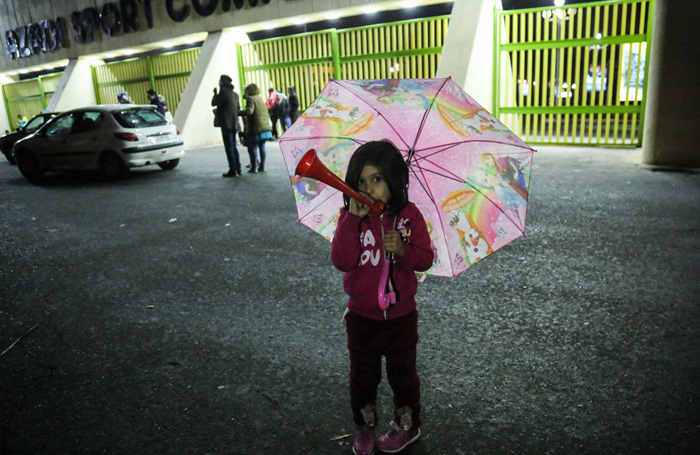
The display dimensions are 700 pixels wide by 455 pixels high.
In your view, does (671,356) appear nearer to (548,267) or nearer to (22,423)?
(548,267)

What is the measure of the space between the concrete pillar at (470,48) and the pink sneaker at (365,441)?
1079cm

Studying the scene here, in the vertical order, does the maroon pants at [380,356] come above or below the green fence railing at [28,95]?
below

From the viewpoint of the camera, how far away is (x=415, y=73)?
569 inches

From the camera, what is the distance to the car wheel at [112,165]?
10570 mm

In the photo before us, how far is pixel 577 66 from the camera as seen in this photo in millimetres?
11906

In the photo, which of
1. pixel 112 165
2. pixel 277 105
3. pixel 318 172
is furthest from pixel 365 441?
pixel 277 105

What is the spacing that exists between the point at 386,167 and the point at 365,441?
1.19 metres

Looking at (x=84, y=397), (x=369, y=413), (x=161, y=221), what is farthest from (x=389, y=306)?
(x=161, y=221)

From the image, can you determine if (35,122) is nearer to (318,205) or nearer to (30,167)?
(30,167)

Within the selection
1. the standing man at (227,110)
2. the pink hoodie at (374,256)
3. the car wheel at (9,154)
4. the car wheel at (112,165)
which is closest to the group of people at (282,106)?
the standing man at (227,110)

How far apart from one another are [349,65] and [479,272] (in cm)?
1239

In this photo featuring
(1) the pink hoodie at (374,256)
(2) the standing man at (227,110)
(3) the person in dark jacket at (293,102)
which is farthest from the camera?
(3) the person in dark jacket at (293,102)


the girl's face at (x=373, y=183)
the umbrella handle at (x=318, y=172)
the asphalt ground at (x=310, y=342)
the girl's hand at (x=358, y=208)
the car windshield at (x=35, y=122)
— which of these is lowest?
the asphalt ground at (x=310, y=342)

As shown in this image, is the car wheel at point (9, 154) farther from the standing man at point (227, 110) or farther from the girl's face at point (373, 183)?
the girl's face at point (373, 183)
